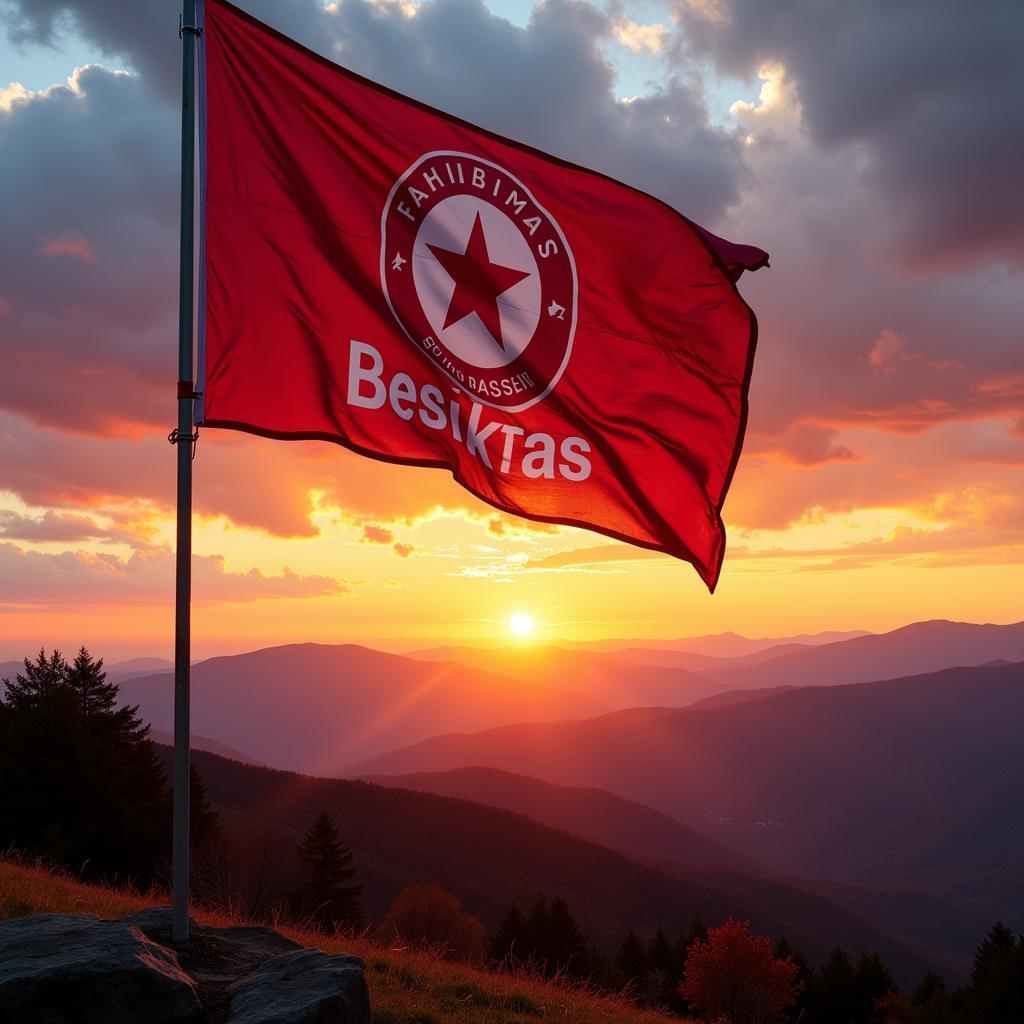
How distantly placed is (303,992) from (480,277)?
685 cm

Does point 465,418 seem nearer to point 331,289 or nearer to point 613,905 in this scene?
point 331,289

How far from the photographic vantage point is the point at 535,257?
1030 centimetres

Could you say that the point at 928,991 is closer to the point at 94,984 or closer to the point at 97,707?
the point at 97,707

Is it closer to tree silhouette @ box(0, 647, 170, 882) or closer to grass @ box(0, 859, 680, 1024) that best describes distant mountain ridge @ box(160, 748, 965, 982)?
tree silhouette @ box(0, 647, 170, 882)

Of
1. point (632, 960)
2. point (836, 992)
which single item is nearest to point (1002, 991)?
point (836, 992)

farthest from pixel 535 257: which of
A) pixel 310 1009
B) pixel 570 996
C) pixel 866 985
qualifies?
pixel 866 985

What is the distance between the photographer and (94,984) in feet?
21.4

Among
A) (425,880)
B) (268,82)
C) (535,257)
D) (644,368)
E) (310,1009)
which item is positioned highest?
(268,82)

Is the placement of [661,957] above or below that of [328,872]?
below

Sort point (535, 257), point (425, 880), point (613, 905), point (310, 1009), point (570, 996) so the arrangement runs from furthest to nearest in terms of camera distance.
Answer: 1. point (613, 905)
2. point (425, 880)
3. point (570, 996)
4. point (535, 257)
5. point (310, 1009)

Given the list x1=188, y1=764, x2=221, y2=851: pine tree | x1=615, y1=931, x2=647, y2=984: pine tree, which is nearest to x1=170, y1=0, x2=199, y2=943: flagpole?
x1=188, y1=764, x2=221, y2=851: pine tree

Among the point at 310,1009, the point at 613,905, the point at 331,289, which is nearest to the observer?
the point at 310,1009

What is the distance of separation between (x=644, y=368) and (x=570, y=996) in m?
7.96

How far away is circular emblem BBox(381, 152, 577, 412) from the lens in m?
9.52
